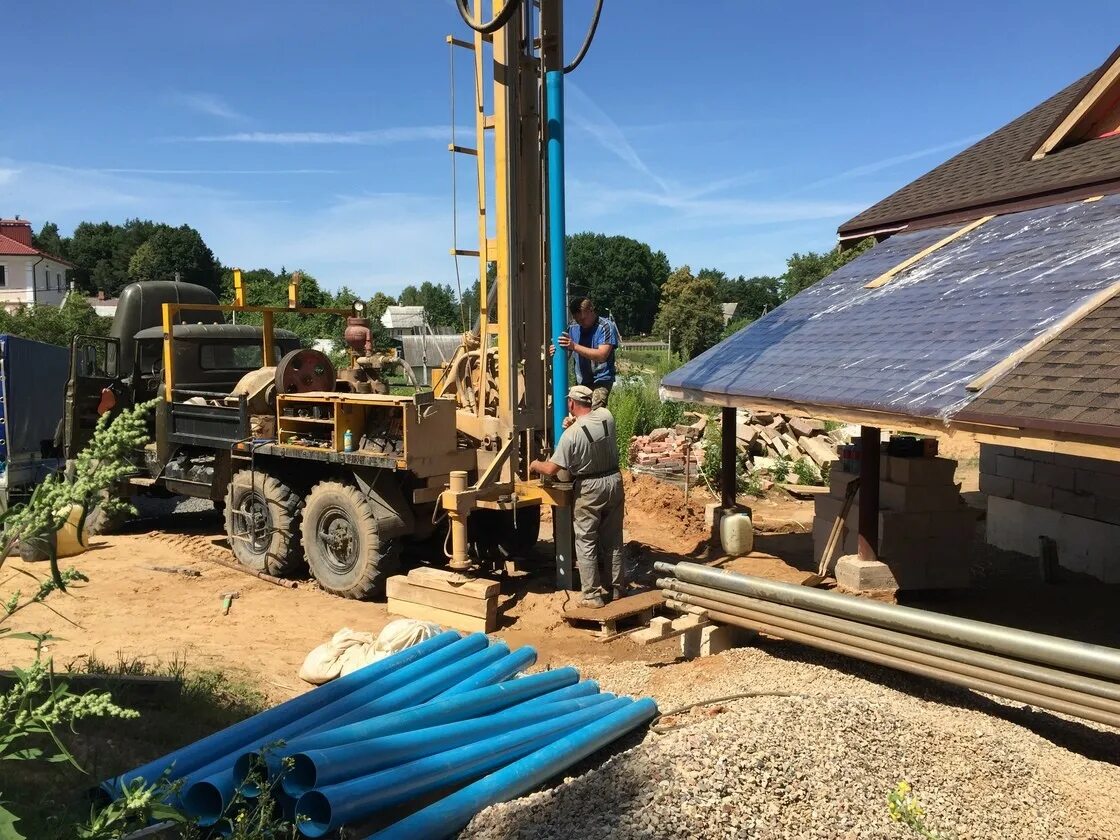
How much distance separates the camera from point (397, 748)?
3945mm

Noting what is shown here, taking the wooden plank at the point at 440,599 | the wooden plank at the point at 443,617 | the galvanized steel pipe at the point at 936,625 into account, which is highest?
the galvanized steel pipe at the point at 936,625

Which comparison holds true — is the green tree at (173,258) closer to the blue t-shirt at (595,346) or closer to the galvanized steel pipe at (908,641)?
the blue t-shirt at (595,346)

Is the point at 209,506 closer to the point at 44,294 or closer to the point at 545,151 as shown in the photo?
the point at 545,151

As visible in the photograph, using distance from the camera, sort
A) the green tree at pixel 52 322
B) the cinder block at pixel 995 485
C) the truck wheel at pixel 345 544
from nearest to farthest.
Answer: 1. the truck wheel at pixel 345 544
2. the cinder block at pixel 995 485
3. the green tree at pixel 52 322

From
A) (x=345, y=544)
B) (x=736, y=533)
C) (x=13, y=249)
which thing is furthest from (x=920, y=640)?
(x=13, y=249)

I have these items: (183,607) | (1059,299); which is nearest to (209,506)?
(183,607)

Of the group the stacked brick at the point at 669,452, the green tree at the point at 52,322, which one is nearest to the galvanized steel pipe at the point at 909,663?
the stacked brick at the point at 669,452

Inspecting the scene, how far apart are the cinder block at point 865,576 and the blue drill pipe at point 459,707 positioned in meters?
3.30

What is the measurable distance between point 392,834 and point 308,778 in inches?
16.9

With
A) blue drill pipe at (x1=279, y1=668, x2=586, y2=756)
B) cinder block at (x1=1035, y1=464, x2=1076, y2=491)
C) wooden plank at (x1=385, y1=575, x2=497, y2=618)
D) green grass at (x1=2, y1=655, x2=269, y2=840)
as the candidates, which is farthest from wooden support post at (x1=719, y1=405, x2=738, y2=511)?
green grass at (x1=2, y1=655, x2=269, y2=840)

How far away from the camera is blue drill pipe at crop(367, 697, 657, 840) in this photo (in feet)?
11.9

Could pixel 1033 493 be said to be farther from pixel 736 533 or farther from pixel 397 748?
pixel 397 748

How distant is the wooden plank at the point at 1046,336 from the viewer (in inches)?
224

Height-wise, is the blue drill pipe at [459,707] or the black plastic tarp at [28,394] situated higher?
the black plastic tarp at [28,394]
